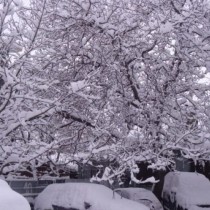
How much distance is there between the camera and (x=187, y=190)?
28.7 ft

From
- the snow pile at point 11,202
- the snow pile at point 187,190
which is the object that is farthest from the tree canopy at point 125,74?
the snow pile at point 11,202

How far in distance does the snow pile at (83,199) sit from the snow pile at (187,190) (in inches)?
69.3

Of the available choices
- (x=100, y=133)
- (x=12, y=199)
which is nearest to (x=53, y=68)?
(x=100, y=133)

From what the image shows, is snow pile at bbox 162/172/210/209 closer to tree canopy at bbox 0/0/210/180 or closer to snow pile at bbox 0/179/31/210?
tree canopy at bbox 0/0/210/180

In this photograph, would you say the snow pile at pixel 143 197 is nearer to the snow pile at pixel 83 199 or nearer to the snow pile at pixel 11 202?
the snow pile at pixel 83 199

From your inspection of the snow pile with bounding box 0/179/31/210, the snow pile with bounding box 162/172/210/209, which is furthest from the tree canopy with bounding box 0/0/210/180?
the snow pile with bounding box 0/179/31/210

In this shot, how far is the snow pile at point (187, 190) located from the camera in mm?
8430

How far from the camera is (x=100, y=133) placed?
29.3 feet

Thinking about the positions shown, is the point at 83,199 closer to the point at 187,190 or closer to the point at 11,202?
the point at 187,190

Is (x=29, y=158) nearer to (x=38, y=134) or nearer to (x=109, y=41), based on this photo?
(x=38, y=134)

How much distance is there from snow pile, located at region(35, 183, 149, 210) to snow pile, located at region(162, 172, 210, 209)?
1.76 meters

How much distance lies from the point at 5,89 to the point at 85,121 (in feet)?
8.93

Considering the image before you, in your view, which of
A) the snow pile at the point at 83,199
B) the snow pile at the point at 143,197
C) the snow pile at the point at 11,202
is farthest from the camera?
the snow pile at the point at 143,197

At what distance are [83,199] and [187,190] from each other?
278 cm
